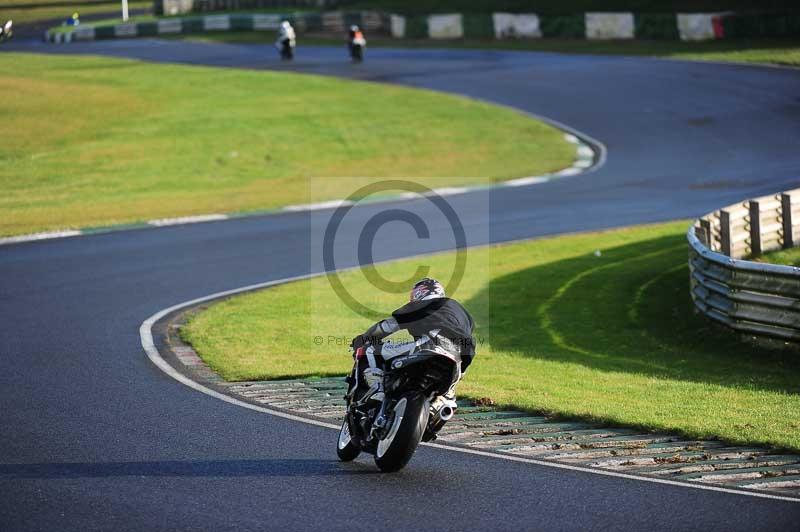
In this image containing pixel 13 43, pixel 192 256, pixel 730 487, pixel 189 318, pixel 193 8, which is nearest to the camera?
pixel 730 487

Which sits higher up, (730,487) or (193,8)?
(193,8)

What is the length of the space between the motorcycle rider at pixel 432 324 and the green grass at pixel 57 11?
7246 cm

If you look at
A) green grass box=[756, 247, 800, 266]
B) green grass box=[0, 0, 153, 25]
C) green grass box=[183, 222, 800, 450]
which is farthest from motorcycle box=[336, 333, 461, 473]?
green grass box=[0, 0, 153, 25]

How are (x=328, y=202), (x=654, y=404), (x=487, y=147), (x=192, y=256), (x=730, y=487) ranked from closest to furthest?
1. (x=730, y=487)
2. (x=654, y=404)
3. (x=192, y=256)
4. (x=328, y=202)
5. (x=487, y=147)

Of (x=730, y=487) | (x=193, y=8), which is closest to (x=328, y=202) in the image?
(x=730, y=487)

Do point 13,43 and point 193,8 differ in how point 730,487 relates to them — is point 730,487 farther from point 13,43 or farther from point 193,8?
point 193,8

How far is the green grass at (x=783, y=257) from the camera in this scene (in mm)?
19125

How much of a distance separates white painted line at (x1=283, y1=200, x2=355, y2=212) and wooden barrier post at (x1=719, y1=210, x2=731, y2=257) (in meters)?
10.9

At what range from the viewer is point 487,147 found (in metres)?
35.3

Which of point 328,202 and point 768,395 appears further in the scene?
point 328,202

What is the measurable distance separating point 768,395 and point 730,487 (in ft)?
11.3

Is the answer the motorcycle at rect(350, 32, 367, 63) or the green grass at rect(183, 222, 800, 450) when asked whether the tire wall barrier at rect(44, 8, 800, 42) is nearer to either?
the motorcycle at rect(350, 32, 367, 63)

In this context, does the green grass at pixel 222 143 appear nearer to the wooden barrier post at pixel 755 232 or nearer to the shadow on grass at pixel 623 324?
the shadow on grass at pixel 623 324

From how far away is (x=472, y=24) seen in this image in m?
56.6
